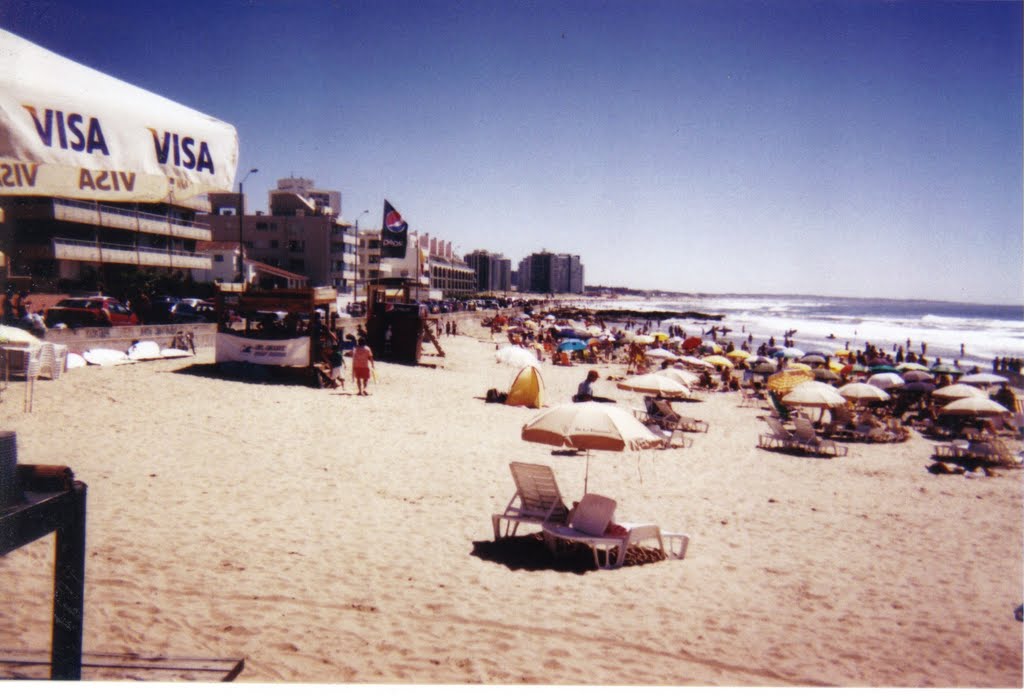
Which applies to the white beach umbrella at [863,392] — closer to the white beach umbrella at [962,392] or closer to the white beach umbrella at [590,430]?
the white beach umbrella at [962,392]

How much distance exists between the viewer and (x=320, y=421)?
39.8 feet

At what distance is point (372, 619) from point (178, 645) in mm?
1203

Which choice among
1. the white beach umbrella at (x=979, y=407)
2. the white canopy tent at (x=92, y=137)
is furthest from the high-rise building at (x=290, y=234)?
the white canopy tent at (x=92, y=137)

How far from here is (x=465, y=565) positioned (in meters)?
6.05

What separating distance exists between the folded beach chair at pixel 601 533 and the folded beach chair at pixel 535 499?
0.52 feet

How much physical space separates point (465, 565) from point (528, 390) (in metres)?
9.89

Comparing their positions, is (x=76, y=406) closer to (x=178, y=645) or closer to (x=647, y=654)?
(x=178, y=645)

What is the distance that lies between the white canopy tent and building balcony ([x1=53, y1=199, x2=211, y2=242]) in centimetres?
3181

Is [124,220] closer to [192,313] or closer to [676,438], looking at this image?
[192,313]

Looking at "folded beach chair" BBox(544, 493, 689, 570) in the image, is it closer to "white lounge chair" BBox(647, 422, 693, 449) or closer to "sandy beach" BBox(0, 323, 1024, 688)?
"sandy beach" BBox(0, 323, 1024, 688)

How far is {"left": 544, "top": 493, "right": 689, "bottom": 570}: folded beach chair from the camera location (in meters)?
6.46

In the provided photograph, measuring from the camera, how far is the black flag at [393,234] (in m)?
27.2

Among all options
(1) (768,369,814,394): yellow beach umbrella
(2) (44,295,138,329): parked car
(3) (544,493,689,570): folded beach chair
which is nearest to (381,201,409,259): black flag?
(2) (44,295,138,329): parked car

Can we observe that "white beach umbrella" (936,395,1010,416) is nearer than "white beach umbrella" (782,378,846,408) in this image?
No
